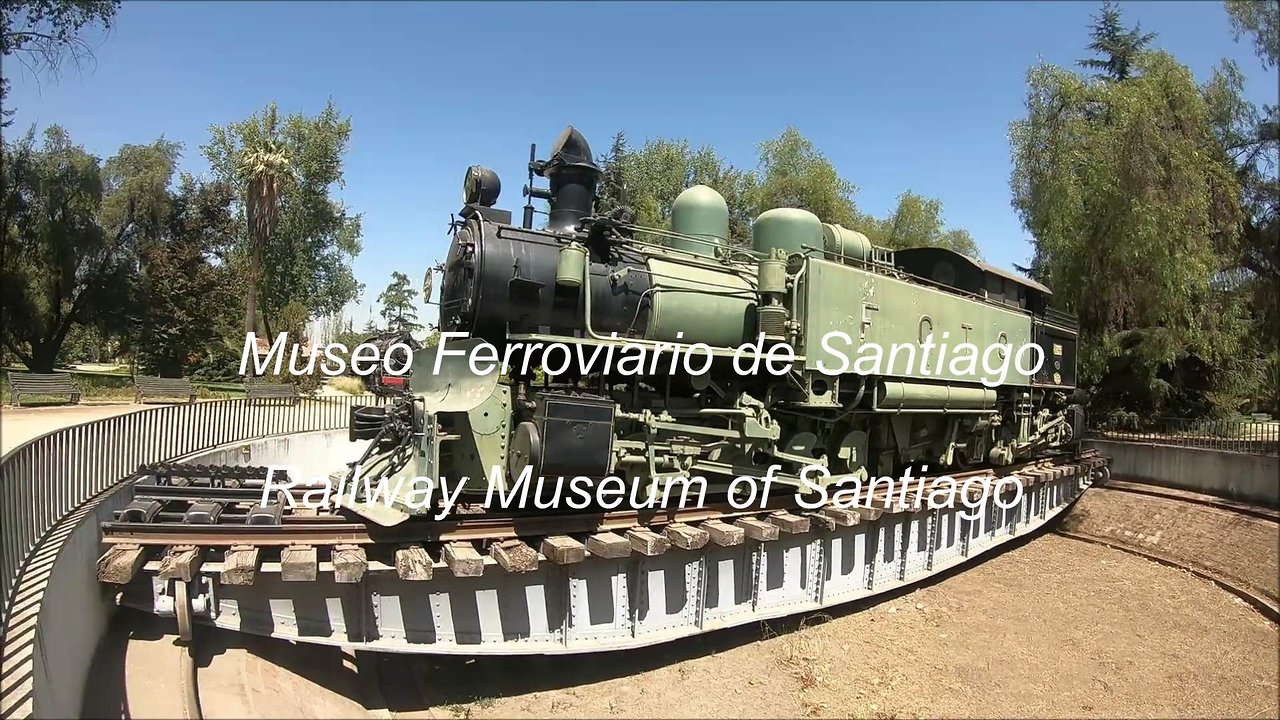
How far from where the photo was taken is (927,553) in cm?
1036

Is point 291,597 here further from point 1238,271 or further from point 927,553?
point 1238,271

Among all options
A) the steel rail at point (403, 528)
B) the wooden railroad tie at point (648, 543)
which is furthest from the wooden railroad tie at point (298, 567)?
the wooden railroad tie at point (648, 543)

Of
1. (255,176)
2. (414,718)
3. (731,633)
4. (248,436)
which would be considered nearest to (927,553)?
(731,633)

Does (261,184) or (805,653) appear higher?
(261,184)

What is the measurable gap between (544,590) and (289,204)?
38.1m

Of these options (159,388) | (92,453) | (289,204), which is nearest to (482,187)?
(92,453)

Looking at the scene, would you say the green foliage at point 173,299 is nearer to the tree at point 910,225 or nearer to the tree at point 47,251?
the tree at point 47,251

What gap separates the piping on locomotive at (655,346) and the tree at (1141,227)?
36.6 feet

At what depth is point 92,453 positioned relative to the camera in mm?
7746

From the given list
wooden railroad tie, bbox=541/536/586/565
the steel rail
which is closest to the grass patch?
the steel rail

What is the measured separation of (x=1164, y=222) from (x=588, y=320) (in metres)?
18.3

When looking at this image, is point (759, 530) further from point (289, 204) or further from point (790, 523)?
point (289, 204)

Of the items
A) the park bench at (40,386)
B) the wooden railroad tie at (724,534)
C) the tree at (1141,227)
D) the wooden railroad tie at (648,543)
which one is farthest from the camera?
the tree at (1141,227)

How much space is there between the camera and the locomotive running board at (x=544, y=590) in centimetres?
549
